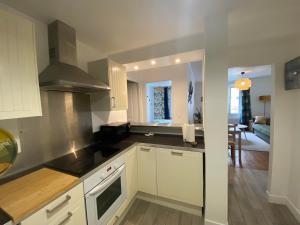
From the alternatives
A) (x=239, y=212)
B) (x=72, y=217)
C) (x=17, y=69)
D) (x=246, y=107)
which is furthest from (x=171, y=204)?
(x=246, y=107)

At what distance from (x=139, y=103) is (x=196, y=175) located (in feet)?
10.1

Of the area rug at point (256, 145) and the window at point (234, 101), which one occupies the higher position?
the window at point (234, 101)

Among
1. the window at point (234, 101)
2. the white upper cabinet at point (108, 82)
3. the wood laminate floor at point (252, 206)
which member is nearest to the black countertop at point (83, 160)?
the white upper cabinet at point (108, 82)

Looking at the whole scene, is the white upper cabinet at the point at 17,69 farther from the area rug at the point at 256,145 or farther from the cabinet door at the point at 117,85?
the area rug at the point at 256,145

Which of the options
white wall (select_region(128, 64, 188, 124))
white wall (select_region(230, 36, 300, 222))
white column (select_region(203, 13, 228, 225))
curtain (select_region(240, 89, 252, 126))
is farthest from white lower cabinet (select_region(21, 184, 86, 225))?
curtain (select_region(240, 89, 252, 126))

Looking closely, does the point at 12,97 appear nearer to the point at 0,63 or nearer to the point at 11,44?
the point at 0,63

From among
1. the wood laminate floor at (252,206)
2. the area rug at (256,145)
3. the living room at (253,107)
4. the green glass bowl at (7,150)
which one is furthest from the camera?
the living room at (253,107)

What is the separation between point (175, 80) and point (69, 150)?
3.26 m

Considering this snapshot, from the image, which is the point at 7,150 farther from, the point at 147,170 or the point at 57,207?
the point at 147,170

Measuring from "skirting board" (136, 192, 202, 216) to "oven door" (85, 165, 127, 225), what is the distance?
0.47 meters

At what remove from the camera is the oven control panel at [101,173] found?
116cm

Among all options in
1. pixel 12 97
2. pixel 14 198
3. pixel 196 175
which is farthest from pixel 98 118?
pixel 196 175

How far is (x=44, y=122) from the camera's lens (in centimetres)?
141

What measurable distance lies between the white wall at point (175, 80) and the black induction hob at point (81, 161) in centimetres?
262
